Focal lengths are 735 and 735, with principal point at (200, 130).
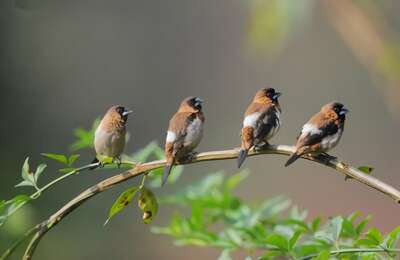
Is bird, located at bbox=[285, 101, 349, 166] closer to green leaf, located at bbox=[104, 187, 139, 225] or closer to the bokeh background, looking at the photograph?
green leaf, located at bbox=[104, 187, 139, 225]

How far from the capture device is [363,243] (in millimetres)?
952

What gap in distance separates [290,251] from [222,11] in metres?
5.07

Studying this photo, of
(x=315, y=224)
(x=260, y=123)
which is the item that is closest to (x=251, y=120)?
(x=260, y=123)

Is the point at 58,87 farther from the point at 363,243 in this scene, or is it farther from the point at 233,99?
the point at 363,243

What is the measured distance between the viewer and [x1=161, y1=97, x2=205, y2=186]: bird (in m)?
0.94

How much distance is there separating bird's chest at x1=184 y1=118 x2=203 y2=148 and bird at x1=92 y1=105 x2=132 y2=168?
0.12 metres

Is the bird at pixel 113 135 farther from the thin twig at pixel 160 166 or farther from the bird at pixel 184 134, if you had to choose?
the thin twig at pixel 160 166

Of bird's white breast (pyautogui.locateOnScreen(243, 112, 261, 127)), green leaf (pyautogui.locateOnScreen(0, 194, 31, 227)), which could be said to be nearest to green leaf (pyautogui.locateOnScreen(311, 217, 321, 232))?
bird's white breast (pyautogui.locateOnScreen(243, 112, 261, 127))

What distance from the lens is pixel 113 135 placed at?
3.68ft

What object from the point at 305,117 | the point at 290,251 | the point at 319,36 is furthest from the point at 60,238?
the point at 290,251

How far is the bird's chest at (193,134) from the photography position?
991mm

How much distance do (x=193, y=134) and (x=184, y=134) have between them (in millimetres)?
30

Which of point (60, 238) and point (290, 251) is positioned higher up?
point (290, 251)

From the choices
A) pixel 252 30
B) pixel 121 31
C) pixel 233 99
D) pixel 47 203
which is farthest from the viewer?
pixel 121 31
